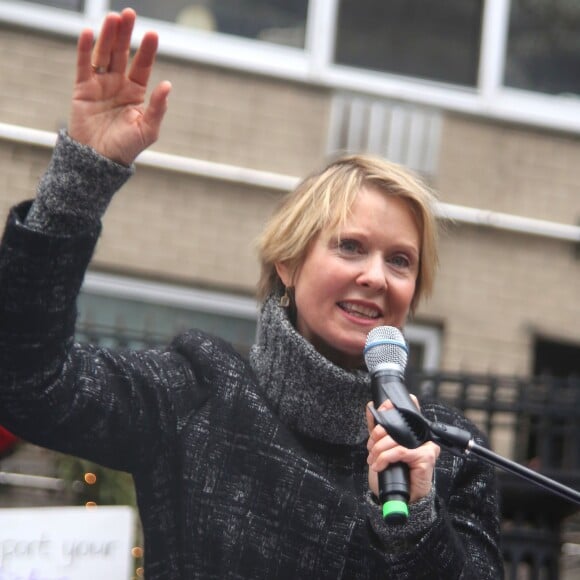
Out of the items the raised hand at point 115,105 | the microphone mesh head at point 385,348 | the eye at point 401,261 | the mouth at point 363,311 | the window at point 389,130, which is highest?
the window at point 389,130

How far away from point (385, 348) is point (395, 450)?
0.93 feet

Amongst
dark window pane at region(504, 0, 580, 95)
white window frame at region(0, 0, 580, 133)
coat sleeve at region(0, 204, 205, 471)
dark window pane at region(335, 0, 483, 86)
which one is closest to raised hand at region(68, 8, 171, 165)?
coat sleeve at region(0, 204, 205, 471)

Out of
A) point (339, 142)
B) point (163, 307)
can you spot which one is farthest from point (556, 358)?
point (163, 307)

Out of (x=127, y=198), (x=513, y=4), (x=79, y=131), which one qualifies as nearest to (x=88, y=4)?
(x=127, y=198)

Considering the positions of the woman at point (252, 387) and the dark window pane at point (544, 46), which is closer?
the woman at point (252, 387)

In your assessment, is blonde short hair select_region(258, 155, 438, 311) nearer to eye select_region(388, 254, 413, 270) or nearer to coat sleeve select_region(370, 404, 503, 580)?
eye select_region(388, 254, 413, 270)

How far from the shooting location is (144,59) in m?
2.66

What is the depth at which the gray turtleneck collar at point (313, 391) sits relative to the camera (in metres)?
2.91

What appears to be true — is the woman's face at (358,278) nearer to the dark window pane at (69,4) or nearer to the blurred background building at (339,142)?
the blurred background building at (339,142)

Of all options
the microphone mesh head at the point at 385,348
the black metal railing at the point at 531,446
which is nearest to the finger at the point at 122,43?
the microphone mesh head at the point at 385,348

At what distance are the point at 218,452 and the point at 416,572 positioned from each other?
494 millimetres

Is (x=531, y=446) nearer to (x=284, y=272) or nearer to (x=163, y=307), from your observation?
(x=163, y=307)

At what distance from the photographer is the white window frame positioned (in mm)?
8344

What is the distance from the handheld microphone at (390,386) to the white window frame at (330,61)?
589 centimetres
